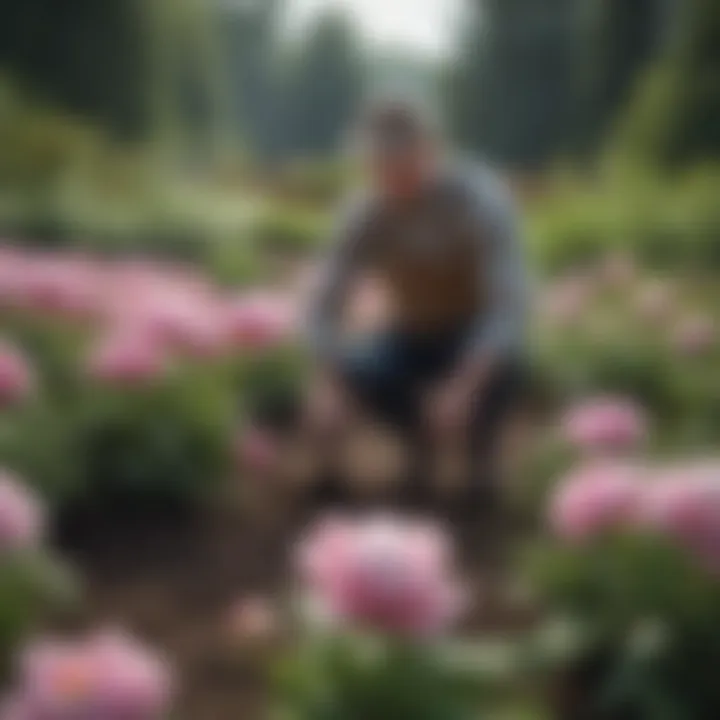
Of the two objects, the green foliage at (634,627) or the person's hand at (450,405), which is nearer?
the green foliage at (634,627)

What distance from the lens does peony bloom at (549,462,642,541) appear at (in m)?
0.74

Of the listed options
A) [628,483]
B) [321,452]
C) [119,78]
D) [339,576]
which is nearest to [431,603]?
[339,576]

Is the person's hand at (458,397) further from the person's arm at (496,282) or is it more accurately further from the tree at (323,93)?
the tree at (323,93)

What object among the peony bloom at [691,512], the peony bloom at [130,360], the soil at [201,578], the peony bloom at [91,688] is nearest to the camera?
the peony bloom at [91,688]

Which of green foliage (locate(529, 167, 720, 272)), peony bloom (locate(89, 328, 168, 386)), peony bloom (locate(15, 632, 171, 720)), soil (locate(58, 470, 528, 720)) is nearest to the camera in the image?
peony bloom (locate(15, 632, 171, 720))

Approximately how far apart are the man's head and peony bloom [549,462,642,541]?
27 centimetres

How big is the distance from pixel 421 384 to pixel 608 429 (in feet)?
0.44

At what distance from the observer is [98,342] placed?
959 millimetres

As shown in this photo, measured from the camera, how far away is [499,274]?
0.96m

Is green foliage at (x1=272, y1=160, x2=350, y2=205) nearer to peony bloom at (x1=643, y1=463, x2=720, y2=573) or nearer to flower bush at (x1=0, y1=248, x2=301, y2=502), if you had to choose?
flower bush at (x1=0, y1=248, x2=301, y2=502)

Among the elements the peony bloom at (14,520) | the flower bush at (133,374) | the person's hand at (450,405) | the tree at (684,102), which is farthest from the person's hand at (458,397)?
the peony bloom at (14,520)

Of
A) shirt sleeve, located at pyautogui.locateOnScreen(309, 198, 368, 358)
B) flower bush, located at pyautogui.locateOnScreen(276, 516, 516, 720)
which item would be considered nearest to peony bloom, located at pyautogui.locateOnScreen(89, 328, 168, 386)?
shirt sleeve, located at pyautogui.locateOnScreen(309, 198, 368, 358)

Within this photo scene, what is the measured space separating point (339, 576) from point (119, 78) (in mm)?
542

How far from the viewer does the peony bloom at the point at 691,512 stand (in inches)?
27.6
